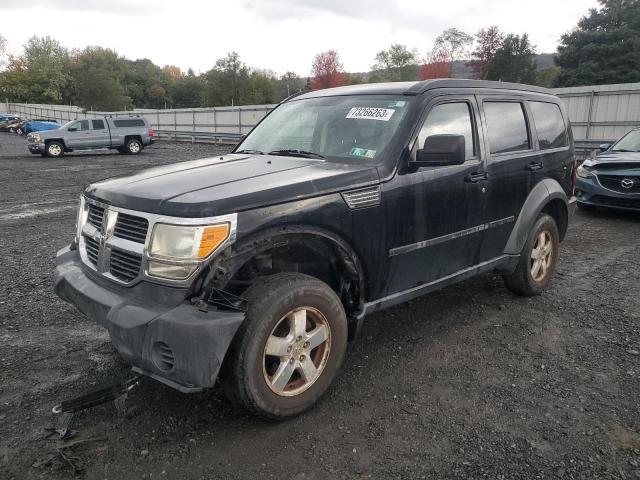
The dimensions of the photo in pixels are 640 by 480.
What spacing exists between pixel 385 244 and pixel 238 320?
121 cm

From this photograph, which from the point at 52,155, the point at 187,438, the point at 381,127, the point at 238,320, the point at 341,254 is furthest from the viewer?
the point at 52,155

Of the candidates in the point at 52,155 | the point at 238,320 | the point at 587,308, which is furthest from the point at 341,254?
the point at 52,155

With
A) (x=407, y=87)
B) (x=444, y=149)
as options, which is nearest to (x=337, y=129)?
(x=407, y=87)

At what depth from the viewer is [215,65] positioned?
213 ft

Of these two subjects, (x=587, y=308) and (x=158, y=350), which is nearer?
(x=158, y=350)

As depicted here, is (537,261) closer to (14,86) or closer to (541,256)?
(541,256)

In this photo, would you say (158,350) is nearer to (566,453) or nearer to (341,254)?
(341,254)

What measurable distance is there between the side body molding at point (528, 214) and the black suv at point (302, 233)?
0.02 metres

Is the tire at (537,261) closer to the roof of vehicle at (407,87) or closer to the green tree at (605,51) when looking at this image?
the roof of vehicle at (407,87)

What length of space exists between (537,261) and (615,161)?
485 cm

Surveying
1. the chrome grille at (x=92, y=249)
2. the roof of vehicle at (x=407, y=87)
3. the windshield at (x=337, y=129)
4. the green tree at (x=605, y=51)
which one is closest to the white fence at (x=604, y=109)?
the roof of vehicle at (x=407, y=87)

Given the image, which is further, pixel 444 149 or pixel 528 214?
pixel 528 214

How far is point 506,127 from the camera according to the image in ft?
14.6

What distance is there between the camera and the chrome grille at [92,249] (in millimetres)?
3205
